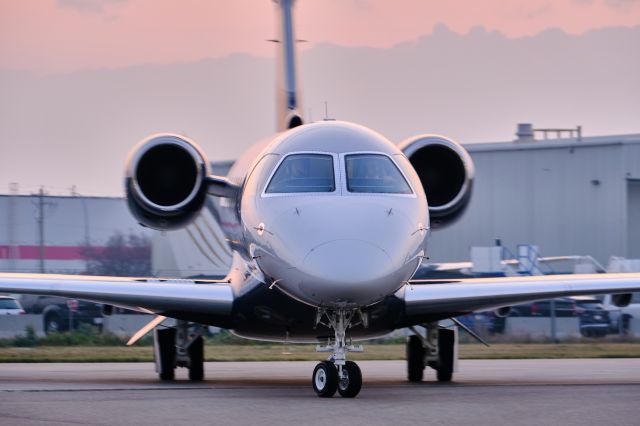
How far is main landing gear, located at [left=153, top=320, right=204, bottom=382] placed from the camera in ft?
61.3

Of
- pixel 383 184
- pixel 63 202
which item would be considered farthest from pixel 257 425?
pixel 63 202

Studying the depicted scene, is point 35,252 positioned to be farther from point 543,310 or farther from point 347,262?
point 347,262

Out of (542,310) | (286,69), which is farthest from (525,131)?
(286,69)

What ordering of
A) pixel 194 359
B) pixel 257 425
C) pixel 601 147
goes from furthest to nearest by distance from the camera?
pixel 601 147 < pixel 194 359 < pixel 257 425

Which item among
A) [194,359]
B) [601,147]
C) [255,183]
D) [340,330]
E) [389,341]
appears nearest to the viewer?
[340,330]

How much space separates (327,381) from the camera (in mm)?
13859

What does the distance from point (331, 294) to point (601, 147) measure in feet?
119

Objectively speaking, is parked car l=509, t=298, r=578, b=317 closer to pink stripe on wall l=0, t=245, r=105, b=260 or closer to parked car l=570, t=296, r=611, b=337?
parked car l=570, t=296, r=611, b=337

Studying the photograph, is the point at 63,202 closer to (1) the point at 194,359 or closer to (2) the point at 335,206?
(1) the point at 194,359

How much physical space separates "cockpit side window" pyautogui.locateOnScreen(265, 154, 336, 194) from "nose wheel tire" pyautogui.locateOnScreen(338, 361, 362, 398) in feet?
7.12

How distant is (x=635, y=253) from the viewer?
1938 inches

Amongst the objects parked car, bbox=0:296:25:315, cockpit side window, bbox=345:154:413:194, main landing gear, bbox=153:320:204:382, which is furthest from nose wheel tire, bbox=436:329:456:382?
parked car, bbox=0:296:25:315

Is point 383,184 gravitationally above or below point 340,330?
above

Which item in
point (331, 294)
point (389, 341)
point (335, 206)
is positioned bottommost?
point (389, 341)
